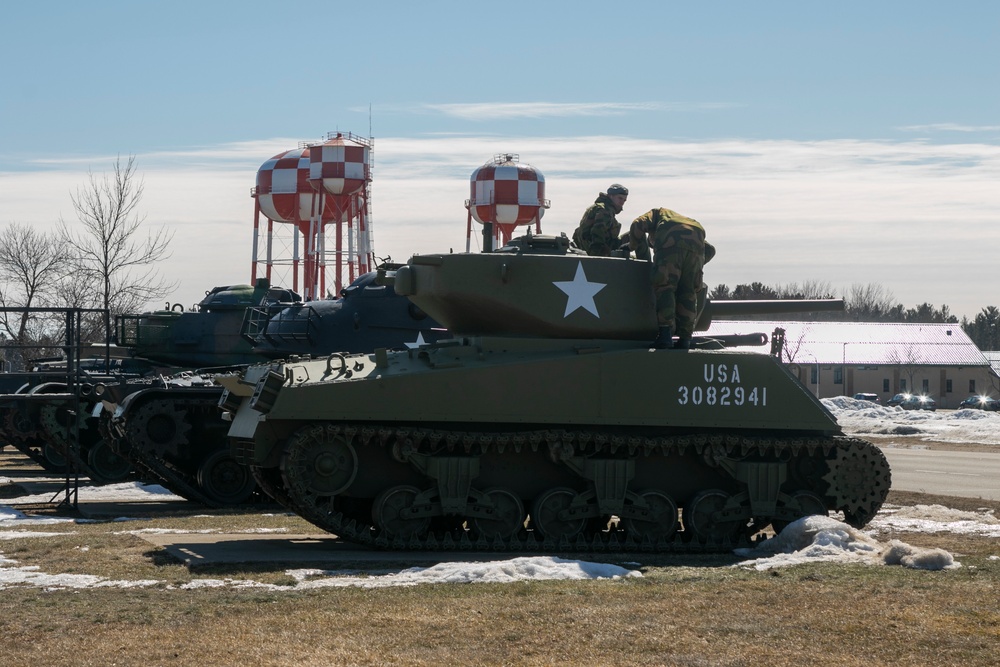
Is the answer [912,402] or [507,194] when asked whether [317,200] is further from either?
[912,402]

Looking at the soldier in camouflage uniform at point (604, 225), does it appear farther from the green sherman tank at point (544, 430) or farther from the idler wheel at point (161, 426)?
the idler wheel at point (161, 426)

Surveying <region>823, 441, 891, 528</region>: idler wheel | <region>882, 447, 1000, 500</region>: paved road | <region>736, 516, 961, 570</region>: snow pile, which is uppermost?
<region>823, 441, 891, 528</region>: idler wheel

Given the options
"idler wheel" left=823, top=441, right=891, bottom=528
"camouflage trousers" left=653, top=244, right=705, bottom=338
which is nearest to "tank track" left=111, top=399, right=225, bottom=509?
"camouflage trousers" left=653, top=244, right=705, bottom=338

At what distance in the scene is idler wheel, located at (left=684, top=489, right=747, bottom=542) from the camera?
15.6m

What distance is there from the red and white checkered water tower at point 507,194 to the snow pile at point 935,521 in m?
36.4

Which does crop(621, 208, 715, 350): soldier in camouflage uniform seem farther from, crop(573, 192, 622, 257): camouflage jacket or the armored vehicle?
the armored vehicle

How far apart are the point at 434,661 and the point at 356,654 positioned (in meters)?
0.52

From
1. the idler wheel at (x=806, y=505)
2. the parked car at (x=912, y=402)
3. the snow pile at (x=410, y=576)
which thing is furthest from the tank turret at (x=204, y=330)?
the parked car at (x=912, y=402)

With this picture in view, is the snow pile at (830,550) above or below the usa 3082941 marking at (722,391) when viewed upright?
below

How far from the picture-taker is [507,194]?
179ft

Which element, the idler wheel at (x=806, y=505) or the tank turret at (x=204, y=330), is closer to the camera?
the idler wheel at (x=806, y=505)

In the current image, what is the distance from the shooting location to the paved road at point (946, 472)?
892 inches

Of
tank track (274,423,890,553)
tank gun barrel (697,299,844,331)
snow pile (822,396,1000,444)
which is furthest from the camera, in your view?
snow pile (822,396,1000,444)

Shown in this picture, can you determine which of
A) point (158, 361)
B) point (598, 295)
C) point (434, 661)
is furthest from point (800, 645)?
point (158, 361)
